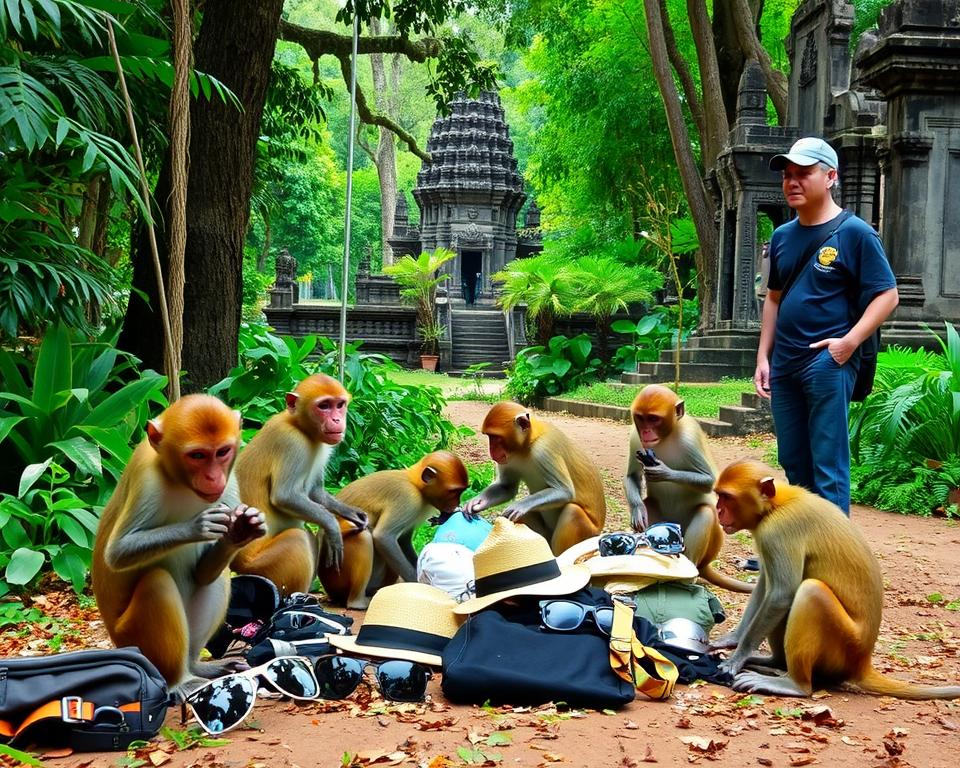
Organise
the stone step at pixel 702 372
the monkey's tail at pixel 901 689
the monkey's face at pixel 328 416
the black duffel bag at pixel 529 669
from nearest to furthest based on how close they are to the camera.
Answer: the black duffel bag at pixel 529 669
the monkey's tail at pixel 901 689
the monkey's face at pixel 328 416
the stone step at pixel 702 372

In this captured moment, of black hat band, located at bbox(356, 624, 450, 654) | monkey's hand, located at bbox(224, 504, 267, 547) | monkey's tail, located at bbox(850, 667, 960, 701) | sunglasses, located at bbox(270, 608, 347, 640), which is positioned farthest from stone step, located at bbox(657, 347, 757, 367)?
monkey's hand, located at bbox(224, 504, 267, 547)

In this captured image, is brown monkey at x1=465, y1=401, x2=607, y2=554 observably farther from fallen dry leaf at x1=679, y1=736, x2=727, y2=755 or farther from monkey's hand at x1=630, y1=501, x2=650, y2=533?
fallen dry leaf at x1=679, y1=736, x2=727, y2=755

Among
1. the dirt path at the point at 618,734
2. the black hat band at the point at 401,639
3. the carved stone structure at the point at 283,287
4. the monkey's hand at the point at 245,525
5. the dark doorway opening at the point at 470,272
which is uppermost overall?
the dark doorway opening at the point at 470,272

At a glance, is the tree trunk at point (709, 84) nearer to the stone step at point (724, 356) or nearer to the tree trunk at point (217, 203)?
the stone step at point (724, 356)

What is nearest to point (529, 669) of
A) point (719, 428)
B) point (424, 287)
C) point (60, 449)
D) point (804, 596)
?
point (804, 596)

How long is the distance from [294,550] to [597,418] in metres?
12.1

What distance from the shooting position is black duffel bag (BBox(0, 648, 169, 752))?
306cm

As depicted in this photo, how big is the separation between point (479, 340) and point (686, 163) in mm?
15063

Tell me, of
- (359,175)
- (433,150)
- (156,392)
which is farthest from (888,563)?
(359,175)

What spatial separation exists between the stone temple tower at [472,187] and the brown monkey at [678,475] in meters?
36.2

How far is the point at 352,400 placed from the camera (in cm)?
825

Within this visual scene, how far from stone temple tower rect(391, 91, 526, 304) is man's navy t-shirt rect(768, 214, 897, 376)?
1428 inches

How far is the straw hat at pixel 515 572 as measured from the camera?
3.84m

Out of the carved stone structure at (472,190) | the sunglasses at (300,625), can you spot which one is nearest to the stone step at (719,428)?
the sunglasses at (300,625)
